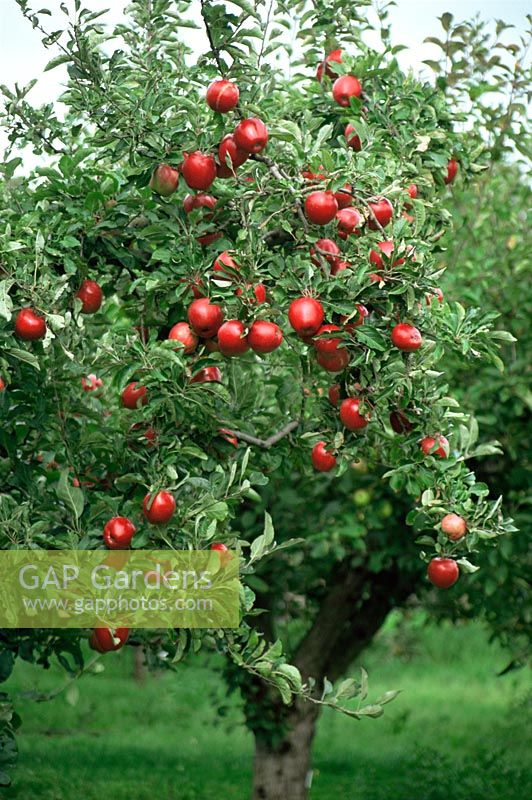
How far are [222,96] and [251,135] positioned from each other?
0.13m

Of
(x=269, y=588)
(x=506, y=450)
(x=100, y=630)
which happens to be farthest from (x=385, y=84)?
(x=269, y=588)

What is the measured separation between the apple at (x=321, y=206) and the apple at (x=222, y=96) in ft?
1.03

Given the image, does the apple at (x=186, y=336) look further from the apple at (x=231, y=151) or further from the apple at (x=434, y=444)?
the apple at (x=434, y=444)

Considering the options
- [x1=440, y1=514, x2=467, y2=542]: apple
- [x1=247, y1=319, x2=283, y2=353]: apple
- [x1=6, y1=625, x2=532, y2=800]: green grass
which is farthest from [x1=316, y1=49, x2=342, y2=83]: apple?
[x1=6, y1=625, x2=532, y2=800]: green grass

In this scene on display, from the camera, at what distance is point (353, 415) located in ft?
8.98

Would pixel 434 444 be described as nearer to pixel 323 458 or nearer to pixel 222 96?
pixel 323 458

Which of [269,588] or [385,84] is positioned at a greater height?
[385,84]

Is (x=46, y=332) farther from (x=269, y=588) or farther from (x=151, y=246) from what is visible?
(x=269, y=588)

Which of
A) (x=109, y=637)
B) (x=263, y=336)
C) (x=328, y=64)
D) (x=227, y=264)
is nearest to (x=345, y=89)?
(x=328, y=64)

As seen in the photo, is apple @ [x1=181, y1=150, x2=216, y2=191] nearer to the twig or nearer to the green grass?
the twig

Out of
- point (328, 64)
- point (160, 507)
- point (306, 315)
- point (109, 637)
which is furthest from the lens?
point (328, 64)

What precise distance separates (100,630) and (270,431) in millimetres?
866

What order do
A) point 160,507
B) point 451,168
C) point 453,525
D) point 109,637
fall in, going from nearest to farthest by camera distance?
1. point 160,507
2. point 453,525
3. point 109,637
4. point 451,168

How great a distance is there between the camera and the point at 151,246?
301 centimetres
